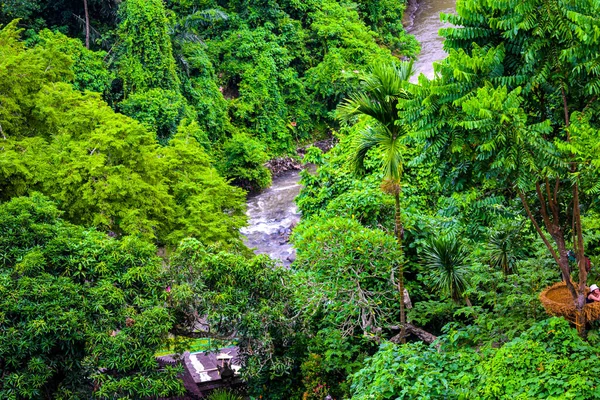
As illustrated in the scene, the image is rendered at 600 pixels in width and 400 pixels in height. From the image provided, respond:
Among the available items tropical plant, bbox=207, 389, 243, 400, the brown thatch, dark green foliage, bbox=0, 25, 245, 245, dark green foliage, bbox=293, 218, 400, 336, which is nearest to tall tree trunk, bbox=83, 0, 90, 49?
dark green foliage, bbox=0, 25, 245, 245

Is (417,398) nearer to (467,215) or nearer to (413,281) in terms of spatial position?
(467,215)

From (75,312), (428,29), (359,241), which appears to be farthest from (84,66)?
(428,29)

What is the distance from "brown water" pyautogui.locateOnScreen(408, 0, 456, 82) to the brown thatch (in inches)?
1020

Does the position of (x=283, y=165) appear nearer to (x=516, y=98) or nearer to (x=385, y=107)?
(x=385, y=107)

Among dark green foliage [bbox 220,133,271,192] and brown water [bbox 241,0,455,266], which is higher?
dark green foliage [bbox 220,133,271,192]

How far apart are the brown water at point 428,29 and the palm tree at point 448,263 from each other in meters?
24.4

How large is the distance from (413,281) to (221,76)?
836 inches

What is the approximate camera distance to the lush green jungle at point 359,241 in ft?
30.1

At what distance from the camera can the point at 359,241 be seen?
43.0 feet

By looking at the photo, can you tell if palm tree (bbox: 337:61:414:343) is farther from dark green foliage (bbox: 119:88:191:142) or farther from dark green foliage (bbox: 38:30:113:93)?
dark green foliage (bbox: 38:30:113:93)

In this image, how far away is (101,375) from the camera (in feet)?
36.9

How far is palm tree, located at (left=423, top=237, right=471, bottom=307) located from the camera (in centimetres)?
1228

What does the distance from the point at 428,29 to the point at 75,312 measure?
119ft

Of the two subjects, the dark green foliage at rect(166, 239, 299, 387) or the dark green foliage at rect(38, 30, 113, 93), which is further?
the dark green foliage at rect(38, 30, 113, 93)
